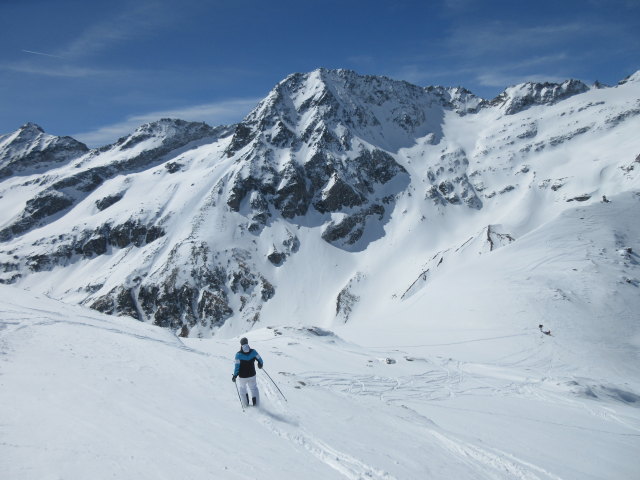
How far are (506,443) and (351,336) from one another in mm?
31768

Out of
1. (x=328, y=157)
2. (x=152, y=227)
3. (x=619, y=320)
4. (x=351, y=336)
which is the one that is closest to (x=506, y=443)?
(x=351, y=336)

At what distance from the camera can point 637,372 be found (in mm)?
33188

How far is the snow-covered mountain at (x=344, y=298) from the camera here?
36.6ft

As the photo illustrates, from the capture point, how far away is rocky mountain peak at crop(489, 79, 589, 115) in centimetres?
17550

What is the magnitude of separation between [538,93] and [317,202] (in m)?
115

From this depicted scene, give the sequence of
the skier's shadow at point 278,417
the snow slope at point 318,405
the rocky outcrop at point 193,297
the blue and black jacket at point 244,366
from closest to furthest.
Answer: the snow slope at point 318,405 < the skier's shadow at point 278,417 < the blue and black jacket at point 244,366 < the rocky outcrop at point 193,297

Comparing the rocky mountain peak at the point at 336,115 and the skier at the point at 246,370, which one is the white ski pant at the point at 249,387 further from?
the rocky mountain peak at the point at 336,115

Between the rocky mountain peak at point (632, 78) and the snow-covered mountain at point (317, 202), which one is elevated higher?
the rocky mountain peak at point (632, 78)

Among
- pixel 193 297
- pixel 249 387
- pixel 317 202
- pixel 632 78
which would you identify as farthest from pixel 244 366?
pixel 632 78

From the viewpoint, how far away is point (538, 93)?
179 m

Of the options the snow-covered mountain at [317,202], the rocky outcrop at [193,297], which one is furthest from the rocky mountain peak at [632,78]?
the rocky outcrop at [193,297]

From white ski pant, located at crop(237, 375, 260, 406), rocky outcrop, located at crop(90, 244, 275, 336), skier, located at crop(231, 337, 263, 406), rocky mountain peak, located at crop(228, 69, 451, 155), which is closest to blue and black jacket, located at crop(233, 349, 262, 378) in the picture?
skier, located at crop(231, 337, 263, 406)

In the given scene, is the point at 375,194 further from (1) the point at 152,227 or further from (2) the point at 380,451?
(2) the point at 380,451

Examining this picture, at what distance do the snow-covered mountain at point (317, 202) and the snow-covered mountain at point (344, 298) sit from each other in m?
0.84
